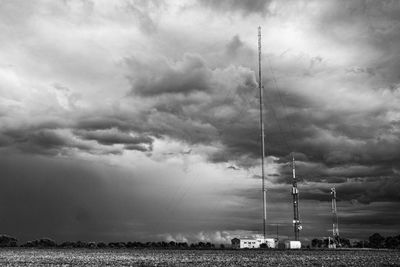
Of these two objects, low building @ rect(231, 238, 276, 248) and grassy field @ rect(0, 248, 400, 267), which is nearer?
grassy field @ rect(0, 248, 400, 267)

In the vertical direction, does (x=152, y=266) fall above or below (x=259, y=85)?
below

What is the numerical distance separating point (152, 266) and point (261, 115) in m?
82.7

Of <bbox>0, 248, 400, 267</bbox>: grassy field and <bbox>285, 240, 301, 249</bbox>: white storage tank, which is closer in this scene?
<bbox>0, 248, 400, 267</bbox>: grassy field

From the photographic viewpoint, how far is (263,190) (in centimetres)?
14112

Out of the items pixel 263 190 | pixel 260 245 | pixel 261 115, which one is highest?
pixel 261 115

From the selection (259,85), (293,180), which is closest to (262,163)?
(259,85)

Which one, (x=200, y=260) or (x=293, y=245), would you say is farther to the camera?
(x=293, y=245)

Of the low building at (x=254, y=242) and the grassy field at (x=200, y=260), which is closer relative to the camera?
the grassy field at (x=200, y=260)

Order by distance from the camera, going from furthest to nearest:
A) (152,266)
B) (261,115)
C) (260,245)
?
(260,245)
(261,115)
(152,266)

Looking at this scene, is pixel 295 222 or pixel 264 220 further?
pixel 295 222

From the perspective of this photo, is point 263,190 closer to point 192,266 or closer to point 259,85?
point 259,85

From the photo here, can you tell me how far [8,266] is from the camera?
205 ft

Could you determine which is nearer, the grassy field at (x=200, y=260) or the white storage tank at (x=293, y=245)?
the grassy field at (x=200, y=260)

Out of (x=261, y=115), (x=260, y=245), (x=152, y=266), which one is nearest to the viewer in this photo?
(x=152, y=266)
